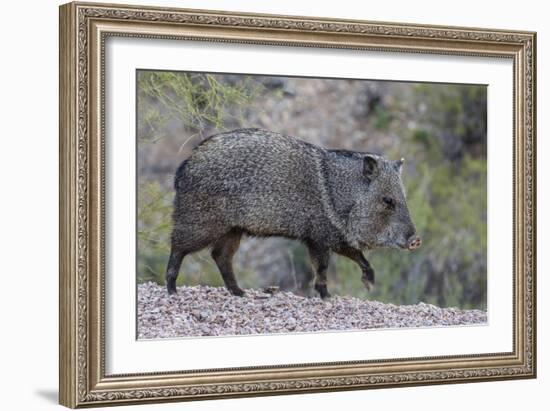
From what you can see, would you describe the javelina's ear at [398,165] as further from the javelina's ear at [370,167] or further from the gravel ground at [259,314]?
the gravel ground at [259,314]

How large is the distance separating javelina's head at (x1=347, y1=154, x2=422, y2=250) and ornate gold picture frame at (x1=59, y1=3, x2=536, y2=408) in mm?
579

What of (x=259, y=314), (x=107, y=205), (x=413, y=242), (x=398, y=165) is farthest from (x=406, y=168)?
(x=107, y=205)

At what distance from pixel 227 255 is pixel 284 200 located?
392mm

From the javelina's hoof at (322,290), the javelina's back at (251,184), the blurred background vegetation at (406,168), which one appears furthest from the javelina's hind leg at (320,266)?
the blurred background vegetation at (406,168)

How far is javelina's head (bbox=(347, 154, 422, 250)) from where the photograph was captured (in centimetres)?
553

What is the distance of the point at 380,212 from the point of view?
18.2 ft

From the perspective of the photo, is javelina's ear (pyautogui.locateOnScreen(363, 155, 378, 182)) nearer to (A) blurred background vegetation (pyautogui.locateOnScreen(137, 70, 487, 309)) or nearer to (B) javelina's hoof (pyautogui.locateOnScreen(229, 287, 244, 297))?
(B) javelina's hoof (pyautogui.locateOnScreen(229, 287, 244, 297))

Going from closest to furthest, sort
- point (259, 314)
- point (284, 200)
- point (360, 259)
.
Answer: point (259, 314)
point (284, 200)
point (360, 259)

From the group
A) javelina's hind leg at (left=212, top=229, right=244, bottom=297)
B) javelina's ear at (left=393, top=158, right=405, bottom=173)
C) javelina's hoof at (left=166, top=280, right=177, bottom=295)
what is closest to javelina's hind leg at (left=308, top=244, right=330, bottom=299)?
javelina's hind leg at (left=212, top=229, right=244, bottom=297)

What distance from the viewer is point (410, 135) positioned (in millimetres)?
9750

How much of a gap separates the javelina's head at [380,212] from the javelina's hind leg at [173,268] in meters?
0.86

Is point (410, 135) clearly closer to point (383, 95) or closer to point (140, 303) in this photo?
point (383, 95)

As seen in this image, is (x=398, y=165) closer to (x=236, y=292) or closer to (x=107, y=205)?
(x=236, y=292)

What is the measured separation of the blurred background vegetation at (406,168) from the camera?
816 centimetres
